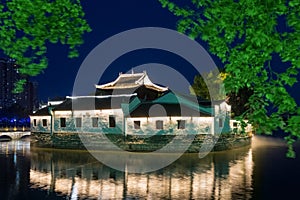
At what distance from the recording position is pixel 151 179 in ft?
74.3

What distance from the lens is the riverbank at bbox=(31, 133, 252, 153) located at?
1421 inches

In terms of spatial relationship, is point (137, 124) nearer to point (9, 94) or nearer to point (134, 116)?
point (134, 116)

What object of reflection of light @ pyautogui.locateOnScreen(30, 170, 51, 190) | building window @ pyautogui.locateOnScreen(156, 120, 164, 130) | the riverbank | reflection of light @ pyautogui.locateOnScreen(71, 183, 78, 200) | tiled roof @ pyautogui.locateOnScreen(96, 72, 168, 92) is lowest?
reflection of light @ pyautogui.locateOnScreen(71, 183, 78, 200)

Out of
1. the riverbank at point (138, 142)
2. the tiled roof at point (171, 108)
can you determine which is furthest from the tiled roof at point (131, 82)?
the riverbank at point (138, 142)

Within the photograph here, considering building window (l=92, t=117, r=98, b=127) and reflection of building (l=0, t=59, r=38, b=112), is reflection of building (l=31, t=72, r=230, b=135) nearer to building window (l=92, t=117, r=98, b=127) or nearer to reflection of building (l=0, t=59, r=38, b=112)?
building window (l=92, t=117, r=98, b=127)

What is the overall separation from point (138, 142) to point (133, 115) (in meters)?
2.82

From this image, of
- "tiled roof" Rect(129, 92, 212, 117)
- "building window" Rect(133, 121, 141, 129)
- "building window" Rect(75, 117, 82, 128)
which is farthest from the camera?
"building window" Rect(75, 117, 82, 128)

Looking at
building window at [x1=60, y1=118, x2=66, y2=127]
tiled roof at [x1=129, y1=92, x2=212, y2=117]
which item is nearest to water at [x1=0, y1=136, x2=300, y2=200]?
tiled roof at [x1=129, y1=92, x2=212, y2=117]

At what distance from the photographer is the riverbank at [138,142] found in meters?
36.1

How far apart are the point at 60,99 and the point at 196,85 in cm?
2073

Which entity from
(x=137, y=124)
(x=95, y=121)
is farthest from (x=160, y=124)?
(x=95, y=121)

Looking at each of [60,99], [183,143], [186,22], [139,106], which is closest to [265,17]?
[186,22]

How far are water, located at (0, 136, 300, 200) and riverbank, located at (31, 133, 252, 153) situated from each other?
12.5 ft

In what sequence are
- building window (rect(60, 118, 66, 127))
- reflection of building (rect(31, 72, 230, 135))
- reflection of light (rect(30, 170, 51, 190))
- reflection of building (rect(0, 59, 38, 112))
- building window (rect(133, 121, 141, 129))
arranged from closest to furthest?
reflection of light (rect(30, 170, 51, 190)) < reflection of building (rect(31, 72, 230, 135)) < building window (rect(133, 121, 141, 129)) < building window (rect(60, 118, 66, 127)) < reflection of building (rect(0, 59, 38, 112))
